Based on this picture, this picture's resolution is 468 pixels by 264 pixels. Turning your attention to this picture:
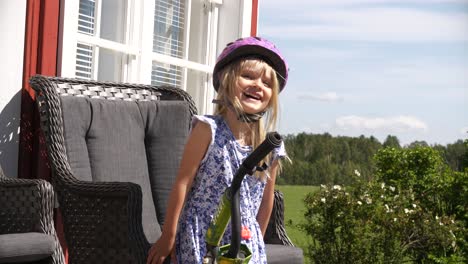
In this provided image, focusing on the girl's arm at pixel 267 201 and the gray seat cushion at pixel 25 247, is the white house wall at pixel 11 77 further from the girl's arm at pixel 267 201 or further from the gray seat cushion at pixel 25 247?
the girl's arm at pixel 267 201

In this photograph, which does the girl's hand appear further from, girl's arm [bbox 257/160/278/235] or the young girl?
girl's arm [bbox 257/160/278/235]

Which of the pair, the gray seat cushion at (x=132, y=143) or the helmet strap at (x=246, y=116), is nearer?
the helmet strap at (x=246, y=116)

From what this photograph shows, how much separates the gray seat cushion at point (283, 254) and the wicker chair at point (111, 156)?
0.70 feet

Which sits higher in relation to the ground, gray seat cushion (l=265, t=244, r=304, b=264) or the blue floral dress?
the blue floral dress

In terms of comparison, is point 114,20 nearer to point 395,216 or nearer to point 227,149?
point 227,149

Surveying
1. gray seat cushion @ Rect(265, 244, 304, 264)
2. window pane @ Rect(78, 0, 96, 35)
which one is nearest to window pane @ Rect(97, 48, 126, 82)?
window pane @ Rect(78, 0, 96, 35)

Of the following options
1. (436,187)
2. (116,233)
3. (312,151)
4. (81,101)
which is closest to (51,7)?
(81,101)

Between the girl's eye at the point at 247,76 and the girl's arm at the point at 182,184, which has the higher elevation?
the girl's eye at the point at 247,76

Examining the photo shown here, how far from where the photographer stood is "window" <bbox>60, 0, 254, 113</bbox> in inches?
179

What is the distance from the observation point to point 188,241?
280 cm

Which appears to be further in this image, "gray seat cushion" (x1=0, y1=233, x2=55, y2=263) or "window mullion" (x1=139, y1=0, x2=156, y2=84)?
"window mullion" (x1=139, y1=0, x2=156, y2=84)

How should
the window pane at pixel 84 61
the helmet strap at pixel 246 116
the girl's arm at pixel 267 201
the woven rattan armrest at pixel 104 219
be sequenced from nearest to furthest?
the helmet strap at pixel 246 116, the girl's arm at pixel 267 201, the woven rattan armrest at pixel 104 219, the window pane at pixel 84 61

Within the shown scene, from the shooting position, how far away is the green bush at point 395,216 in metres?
6.21

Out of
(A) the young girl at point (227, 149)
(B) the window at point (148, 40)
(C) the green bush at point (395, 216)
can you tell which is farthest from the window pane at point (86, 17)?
(C) the green bush at point (395, 216)
